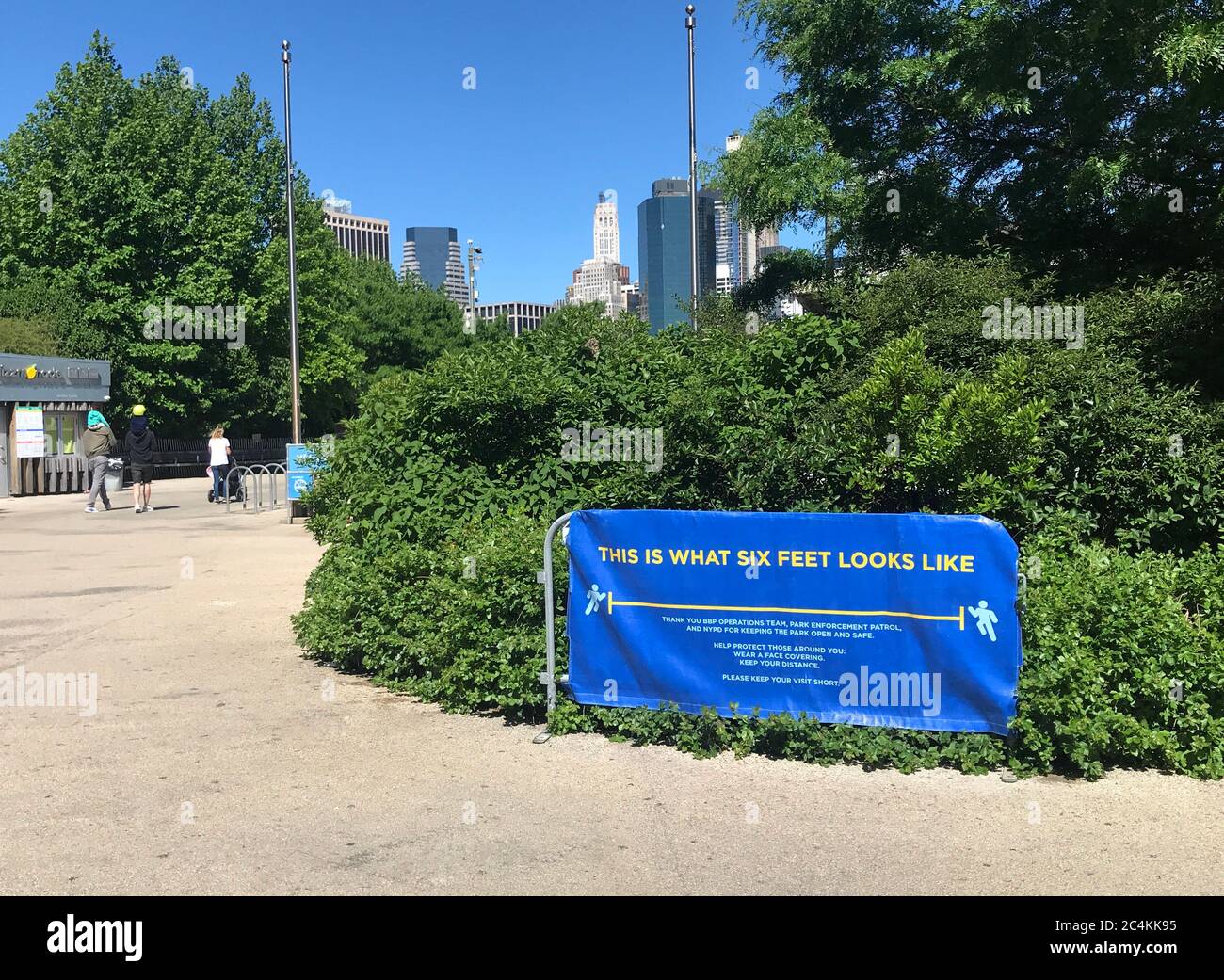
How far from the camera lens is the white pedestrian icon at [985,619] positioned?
18.7ft

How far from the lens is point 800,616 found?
5965mm

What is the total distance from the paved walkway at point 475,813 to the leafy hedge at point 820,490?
0.26 m

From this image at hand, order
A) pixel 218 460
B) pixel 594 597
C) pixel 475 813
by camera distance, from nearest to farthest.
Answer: pixel 475 813 → pixel 594 597 → pixel 218 460

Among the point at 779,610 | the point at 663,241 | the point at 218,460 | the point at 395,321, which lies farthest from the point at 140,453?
the point at 663,241

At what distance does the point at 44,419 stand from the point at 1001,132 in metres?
23.1

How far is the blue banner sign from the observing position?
5.71 metres

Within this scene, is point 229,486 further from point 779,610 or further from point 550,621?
point 779,610

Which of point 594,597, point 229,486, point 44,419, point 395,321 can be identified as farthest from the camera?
point 395,321

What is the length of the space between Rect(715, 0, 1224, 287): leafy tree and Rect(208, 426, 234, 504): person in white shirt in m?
12.9

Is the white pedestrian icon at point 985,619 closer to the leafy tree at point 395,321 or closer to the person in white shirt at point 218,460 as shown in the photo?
the person in white shirt at point 218,460

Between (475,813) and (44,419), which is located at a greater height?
(44,419)
